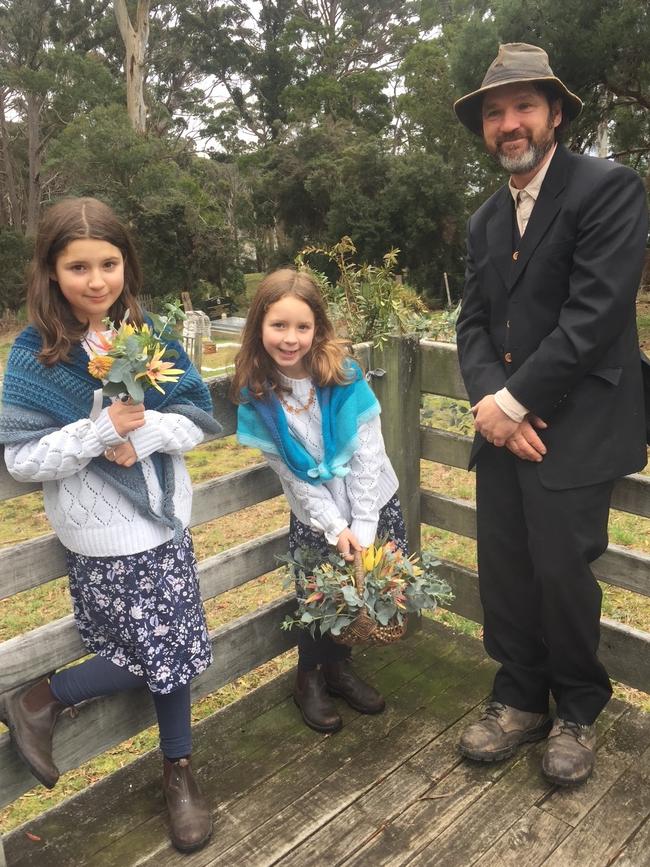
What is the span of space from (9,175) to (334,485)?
2654cm

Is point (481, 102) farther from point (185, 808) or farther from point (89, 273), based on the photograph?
point (185, 808)

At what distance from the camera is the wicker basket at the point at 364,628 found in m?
2.36

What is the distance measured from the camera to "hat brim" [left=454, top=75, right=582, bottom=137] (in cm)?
222

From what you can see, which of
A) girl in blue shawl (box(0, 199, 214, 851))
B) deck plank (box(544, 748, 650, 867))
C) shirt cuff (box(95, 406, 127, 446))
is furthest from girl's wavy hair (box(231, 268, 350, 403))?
deck plank (box(544, 748, 650, 867))

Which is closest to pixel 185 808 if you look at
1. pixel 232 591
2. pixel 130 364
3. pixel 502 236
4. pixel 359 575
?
pixel 359 575

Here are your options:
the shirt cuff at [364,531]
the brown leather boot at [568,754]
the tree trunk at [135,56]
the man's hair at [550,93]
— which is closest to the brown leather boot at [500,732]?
the brown leather boot at [568,754]

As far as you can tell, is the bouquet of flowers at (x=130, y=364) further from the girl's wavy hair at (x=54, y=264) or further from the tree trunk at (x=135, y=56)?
the tree trunk at (x=135, y=56)

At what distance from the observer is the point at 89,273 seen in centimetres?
206

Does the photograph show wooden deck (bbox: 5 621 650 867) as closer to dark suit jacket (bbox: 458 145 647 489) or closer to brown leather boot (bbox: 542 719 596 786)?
brown leather boot (bbox: 542 719 596 786)

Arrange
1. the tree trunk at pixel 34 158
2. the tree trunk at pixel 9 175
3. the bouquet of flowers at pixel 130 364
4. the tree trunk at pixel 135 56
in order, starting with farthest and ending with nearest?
1. the tree trunk at pixel 9 175
2. the tree trunk at pixel 135 56
3. the tree trunk at pixel 34 158
4. the bouquet of flowers at pixel 130 364

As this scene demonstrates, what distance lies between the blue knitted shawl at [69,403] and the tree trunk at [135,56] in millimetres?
24837

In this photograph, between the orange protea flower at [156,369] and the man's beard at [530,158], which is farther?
the man's beard at [530,158]

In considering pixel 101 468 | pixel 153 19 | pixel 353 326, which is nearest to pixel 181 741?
pixel 101 468

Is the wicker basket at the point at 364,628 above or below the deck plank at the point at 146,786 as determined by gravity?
above
